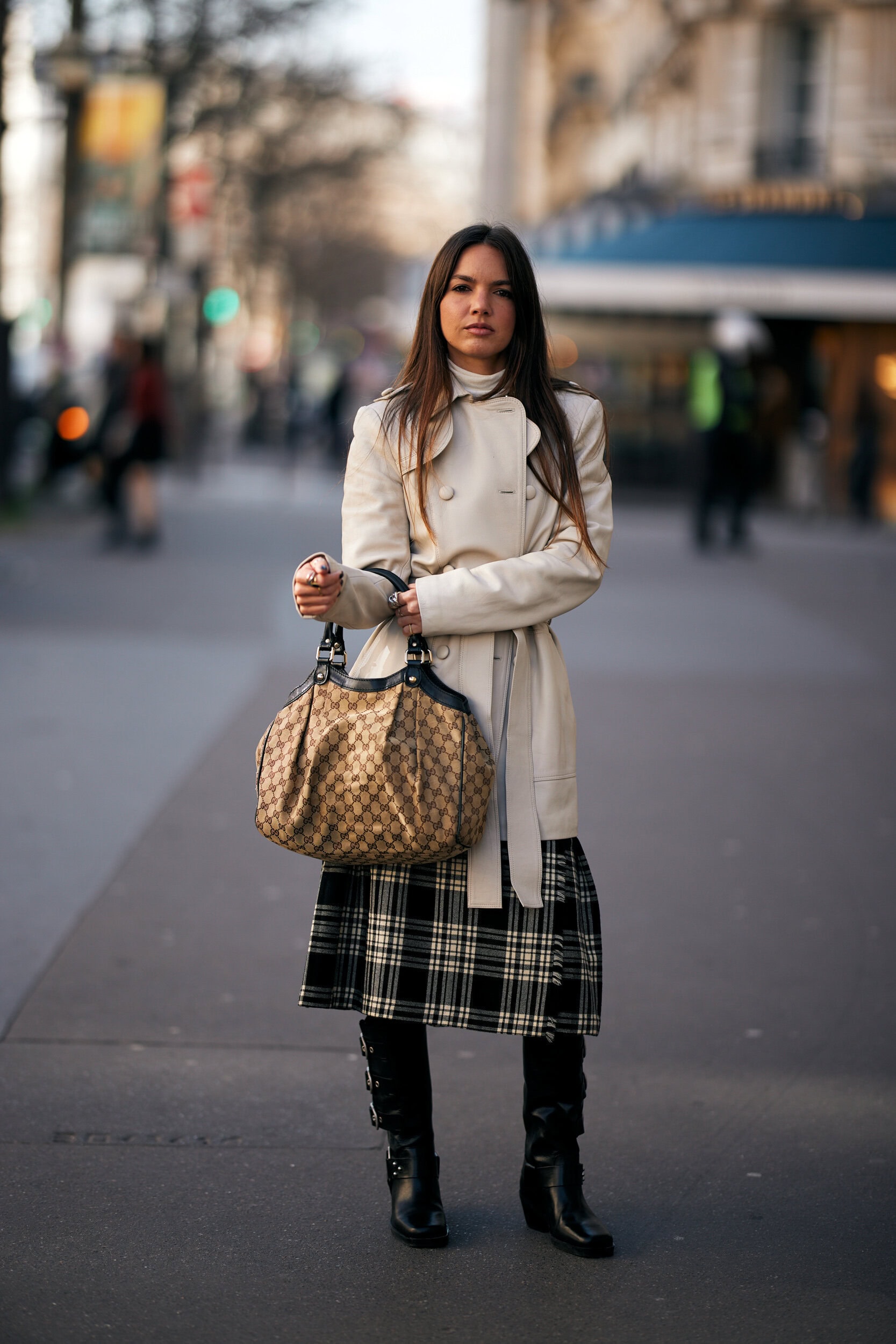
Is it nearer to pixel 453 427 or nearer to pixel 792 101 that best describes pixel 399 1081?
pixel 453 427

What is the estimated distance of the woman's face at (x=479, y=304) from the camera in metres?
3.48

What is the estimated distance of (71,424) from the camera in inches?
748

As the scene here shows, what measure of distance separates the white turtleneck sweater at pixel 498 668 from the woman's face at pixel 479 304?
51 millimetres

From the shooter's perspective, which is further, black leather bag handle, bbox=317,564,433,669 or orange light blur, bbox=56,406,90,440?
orange light blur, bbox=56,406,90,440

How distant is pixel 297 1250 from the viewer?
3.54 m

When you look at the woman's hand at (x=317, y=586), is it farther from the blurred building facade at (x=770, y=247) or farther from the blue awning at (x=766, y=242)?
the blue awning at (x=766, y=242)

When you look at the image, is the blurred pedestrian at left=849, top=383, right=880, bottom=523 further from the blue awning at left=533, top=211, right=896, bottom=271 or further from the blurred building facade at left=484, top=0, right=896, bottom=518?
the blue awning at left=533, top=211, right=896, bottom=271

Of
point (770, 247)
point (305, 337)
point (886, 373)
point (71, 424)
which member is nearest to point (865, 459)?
point (886, 373)

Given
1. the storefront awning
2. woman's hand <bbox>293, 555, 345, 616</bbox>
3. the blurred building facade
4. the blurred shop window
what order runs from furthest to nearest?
the blurred shop window
the blurred building facade
the storefront awning
woman's hand <bbox>293, 555, 345, 616</bbox>

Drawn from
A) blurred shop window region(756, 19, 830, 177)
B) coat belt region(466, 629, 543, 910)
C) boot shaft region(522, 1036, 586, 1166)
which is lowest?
boot shaft region(522, 1036, 586, 1166)

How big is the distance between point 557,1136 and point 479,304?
62.3 inches

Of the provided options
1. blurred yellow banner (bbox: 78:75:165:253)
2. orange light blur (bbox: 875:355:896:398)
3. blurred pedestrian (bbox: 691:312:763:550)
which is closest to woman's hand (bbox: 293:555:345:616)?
blurred pedestrian (bbox: 691:312:763:550)

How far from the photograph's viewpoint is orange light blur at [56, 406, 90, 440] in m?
18.9

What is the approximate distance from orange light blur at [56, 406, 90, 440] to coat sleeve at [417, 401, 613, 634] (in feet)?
51.7
